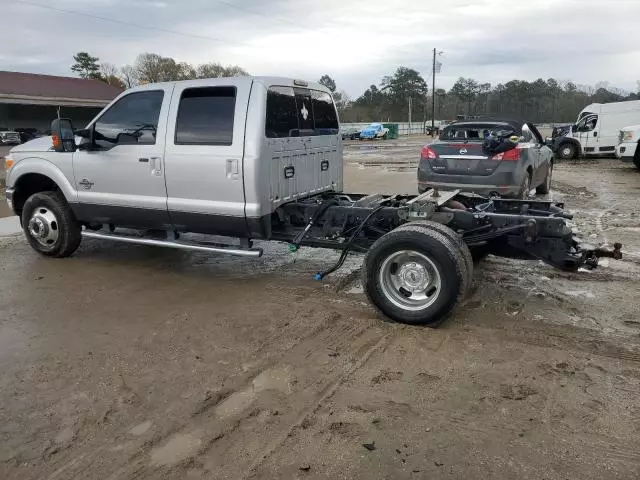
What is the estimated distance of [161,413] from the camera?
131 inches

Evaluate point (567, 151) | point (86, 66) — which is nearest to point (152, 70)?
point (86, 66)

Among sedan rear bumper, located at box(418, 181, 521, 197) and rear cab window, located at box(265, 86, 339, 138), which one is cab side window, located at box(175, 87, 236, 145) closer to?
rear cab window, located at box(265, 86, 339, 138)

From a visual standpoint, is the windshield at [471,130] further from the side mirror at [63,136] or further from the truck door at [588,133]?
the truck door at [588,133]

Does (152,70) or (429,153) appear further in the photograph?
(152,70)

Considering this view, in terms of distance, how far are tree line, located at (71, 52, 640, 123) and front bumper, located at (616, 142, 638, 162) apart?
33.3 metres

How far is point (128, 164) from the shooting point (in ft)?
19.3

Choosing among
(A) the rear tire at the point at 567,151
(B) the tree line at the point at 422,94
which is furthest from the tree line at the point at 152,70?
(A) the rear tire at the point at 567,151

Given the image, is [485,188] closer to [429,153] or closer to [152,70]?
[429,153]

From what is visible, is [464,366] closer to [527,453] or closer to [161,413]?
[527,453]

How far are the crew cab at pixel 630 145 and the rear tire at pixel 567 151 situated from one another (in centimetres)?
523

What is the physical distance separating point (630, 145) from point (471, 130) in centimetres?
1014

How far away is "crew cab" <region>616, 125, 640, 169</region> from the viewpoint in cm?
1712

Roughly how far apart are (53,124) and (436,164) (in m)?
5.88

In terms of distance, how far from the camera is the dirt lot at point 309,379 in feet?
9.41
